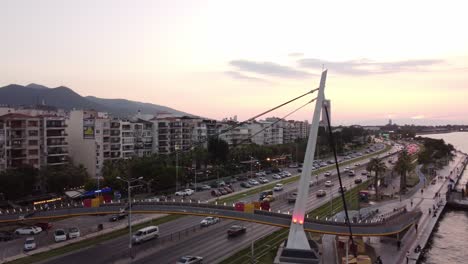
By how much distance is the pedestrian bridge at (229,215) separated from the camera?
35.1 meters

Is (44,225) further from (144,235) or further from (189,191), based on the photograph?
(189,191)

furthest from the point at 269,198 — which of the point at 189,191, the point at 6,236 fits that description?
the point at 6,236

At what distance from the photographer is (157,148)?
320ft

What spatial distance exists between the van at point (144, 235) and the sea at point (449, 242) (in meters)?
23.9

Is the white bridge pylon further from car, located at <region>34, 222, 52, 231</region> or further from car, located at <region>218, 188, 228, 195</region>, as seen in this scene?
car, located at <region>218, 188, 228, 195</region>

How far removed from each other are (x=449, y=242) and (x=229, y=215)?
25.5 m

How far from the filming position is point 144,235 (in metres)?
39.3

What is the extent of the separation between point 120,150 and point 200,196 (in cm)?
2446

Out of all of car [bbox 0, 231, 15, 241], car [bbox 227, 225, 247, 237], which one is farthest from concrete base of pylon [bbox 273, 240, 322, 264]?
car [bbox 0, 231, 15, 241]

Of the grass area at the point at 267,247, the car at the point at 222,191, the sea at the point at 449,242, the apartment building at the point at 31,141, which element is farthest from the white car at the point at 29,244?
the sea at the point at 449,242

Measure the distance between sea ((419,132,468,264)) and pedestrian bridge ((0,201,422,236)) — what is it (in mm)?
3534

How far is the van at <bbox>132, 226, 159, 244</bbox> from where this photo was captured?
1526 inches

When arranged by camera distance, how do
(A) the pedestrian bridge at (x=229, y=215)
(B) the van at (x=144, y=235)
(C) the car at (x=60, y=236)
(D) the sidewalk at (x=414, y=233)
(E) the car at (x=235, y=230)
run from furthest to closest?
1. (E) the car at (x=235, y=230)
2. (C) the car at (x=60, y=236)
3. (B) the van at (x=144, y=235)
4. (D) the sidewalk at (x=414, y=233)
5. (A) the pedestrian bridge at (x=229, y=215)

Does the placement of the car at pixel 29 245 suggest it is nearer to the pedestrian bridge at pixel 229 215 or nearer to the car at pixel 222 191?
the pedestrian bridge at pixel 229 215
